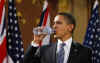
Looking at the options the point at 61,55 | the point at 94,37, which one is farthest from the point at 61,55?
the point at 94,37

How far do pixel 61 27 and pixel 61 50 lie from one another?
0.24 metres

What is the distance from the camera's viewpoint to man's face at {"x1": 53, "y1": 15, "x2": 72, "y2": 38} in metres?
2.26

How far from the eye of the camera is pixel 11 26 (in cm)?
362

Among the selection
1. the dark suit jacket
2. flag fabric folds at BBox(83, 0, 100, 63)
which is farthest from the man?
flag fabric folds at BBox(83, 0, 100, 63)

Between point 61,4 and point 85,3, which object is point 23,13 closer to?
point 61,4

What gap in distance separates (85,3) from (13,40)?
2.89 m

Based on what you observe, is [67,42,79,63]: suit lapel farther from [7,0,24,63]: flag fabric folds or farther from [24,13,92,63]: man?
[7,0,24,63]: flag fabric folds

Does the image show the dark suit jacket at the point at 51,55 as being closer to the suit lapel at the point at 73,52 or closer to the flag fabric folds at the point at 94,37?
the suit lapel at the point at 73,52

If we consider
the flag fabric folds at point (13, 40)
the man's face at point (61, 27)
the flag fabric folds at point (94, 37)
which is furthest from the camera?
the flag fabric folds at point (94, 37)

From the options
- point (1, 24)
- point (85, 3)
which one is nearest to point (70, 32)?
point (1, 24)

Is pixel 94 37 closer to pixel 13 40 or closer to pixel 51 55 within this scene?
pixel 13 40

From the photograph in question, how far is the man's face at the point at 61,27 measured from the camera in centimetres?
226

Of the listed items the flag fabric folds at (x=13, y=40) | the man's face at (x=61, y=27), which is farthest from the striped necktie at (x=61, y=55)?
the flag fabric folds at (x=13, y=40)

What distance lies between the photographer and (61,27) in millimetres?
2285
